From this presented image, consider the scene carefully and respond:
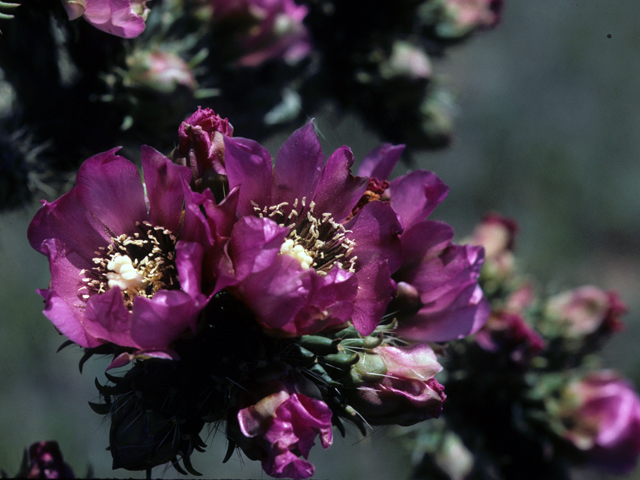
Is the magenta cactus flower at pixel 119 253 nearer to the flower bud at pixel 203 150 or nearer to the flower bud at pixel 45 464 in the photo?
the flower bud at pixel 203 150

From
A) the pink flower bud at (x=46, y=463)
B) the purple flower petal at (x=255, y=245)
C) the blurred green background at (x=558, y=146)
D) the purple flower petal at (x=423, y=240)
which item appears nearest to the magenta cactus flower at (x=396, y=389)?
the purple flower petal at (x=423, y=240)

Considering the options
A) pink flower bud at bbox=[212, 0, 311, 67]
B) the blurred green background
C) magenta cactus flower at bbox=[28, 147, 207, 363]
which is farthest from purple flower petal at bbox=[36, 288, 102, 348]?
the blurred green background

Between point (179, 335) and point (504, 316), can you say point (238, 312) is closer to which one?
point (179, 335)

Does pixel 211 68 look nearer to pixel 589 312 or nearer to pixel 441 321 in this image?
pixel 441 321

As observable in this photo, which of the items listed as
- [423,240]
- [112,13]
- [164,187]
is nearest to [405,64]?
[423,240]

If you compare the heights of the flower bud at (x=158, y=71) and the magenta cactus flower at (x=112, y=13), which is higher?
the magenta cactus flower at (x=112, y=13)

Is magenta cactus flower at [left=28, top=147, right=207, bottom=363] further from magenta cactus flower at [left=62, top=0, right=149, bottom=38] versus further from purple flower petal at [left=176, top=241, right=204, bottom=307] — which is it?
magenta cactus flower at [left=62, top=0, right=149, bottom=38]
